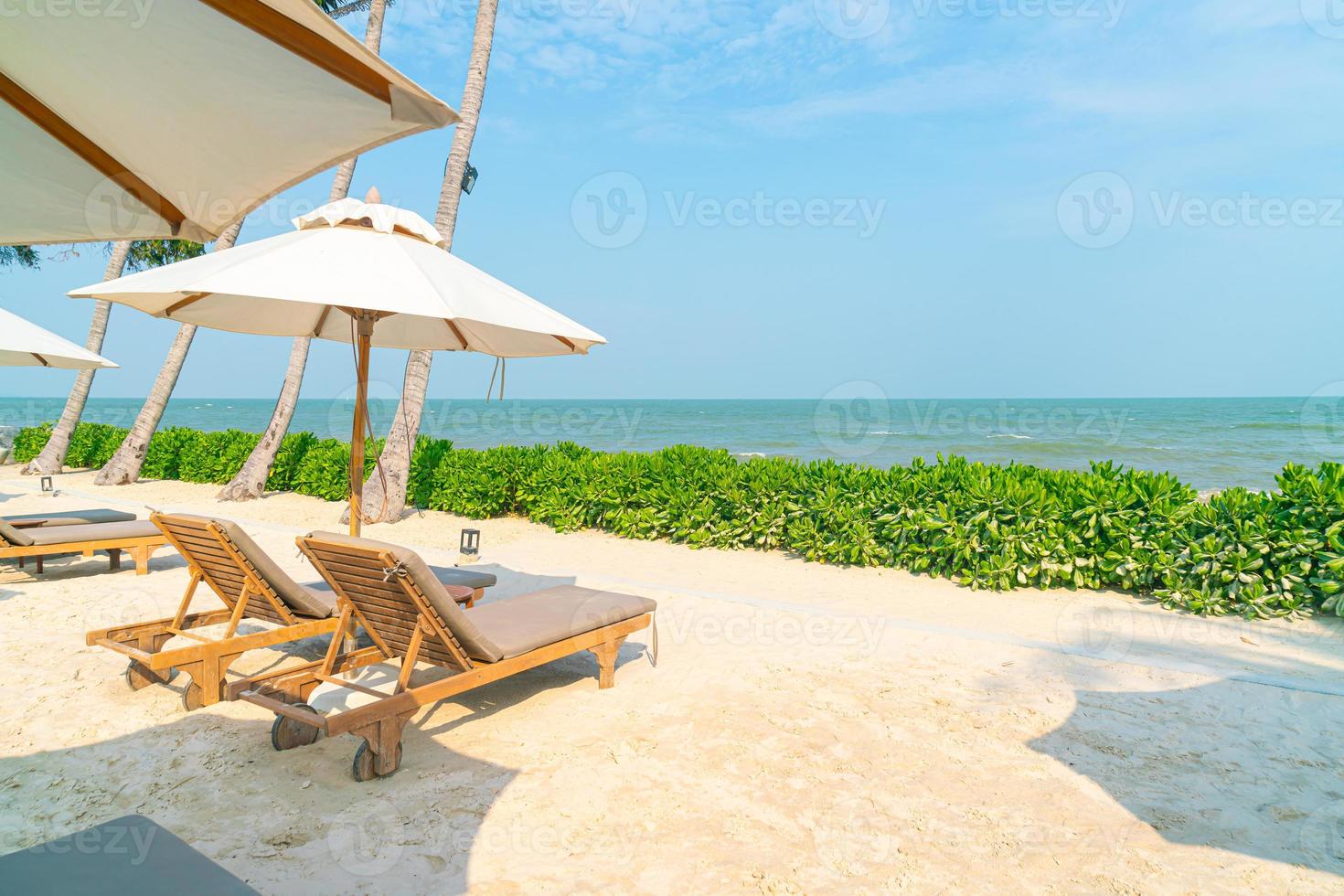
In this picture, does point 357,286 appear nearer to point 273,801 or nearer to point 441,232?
point 273,801

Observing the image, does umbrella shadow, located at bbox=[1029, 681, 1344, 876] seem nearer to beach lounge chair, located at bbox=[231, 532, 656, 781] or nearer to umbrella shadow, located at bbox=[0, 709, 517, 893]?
beach lounge chair, located at bbox=[231, 532, 656, 781]

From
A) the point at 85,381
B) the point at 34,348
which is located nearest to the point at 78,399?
the point at 85,381

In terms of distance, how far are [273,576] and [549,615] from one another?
160 centimetres

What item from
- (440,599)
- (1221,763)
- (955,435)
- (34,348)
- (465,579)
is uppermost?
(34,348)

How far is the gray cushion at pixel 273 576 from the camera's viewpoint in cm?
445

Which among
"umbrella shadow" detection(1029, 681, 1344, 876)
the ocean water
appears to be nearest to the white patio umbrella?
"umbrella shadow" detection(1029, 681, 1344, 876)

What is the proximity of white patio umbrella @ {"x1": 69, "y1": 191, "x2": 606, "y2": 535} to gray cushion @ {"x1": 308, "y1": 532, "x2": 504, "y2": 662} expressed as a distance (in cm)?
110

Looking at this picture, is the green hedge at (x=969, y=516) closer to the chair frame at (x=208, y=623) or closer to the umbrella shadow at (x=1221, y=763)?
the umbrella shadow at (x=1221, y=763)

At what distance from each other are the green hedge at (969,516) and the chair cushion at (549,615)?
386 cm

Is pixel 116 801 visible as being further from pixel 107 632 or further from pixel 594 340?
pixel 594 340

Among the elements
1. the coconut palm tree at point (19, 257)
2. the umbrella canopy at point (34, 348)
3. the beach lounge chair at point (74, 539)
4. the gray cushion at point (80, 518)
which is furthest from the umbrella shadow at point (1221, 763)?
the coconut palm tree at point (19, 257)

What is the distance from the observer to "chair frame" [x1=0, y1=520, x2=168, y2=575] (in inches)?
267

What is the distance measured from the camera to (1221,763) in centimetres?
394

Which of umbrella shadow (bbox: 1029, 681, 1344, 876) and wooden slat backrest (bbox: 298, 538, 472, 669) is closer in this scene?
Result: umbrella shadow (bbox: 1029, 681, 1344, 876)
